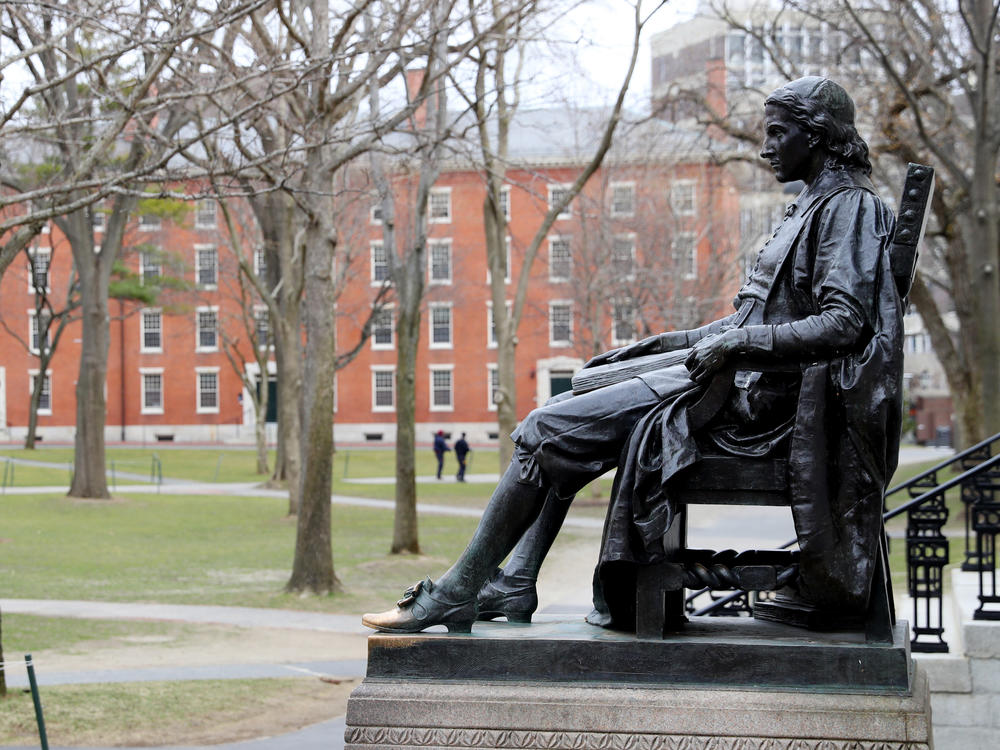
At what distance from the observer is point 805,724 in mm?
4668

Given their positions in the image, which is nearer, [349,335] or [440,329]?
[349,335]

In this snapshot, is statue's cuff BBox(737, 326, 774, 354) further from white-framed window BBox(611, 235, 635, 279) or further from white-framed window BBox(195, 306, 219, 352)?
white-framed window BBox(195, 306, 219, 352)

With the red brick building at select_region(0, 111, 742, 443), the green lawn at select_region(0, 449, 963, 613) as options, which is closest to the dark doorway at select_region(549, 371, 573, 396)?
the red brick building at select_region(0, 111, 742, 443)

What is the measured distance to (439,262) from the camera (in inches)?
2143

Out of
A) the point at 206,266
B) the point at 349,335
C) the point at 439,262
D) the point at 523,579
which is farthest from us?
the point at 349,335

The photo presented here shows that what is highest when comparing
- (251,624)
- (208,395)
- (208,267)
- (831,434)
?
(208,267)

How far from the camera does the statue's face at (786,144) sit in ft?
17.2


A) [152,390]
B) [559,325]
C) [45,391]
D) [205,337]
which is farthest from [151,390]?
[559,325]

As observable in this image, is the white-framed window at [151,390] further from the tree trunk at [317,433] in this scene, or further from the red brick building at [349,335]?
the tree trunk at [317,433]

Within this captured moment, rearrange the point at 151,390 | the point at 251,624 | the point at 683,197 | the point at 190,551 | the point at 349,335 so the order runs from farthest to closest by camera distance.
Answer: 1. the point at 151,390
2. the point at 349,335
3. the point at 683,197
4. the point at 190,551
5. the point at 251,624

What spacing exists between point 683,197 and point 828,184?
33.4m

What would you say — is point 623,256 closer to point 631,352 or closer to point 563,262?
point 563,262

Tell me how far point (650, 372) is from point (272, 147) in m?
14.9

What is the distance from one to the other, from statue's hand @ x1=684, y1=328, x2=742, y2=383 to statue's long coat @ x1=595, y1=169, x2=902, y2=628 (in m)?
0.08
